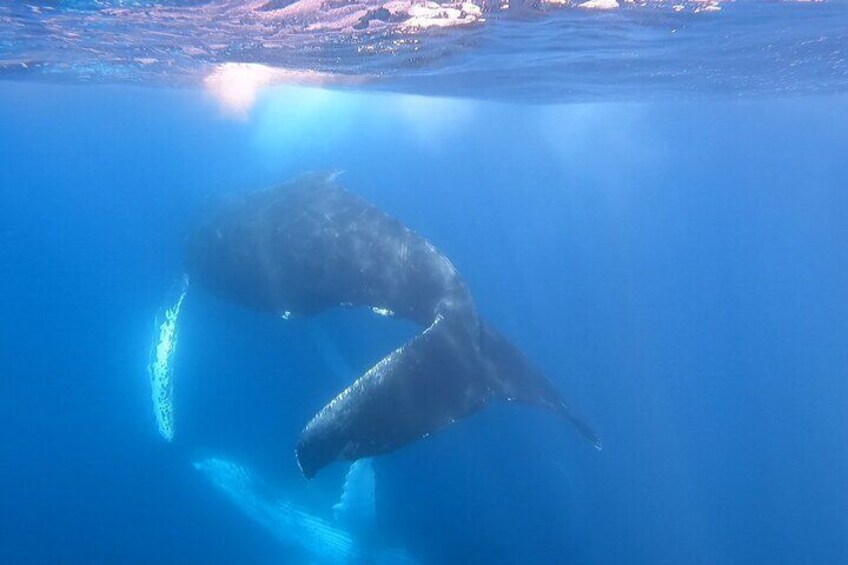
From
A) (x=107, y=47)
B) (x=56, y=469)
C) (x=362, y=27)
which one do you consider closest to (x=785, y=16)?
(x=362, y=27)

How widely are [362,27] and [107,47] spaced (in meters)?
8.96

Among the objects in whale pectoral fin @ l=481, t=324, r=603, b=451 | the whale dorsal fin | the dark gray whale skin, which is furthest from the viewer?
the whale dorsal fin

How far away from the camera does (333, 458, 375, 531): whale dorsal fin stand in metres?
15.1

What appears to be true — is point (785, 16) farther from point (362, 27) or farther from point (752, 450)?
point (752, 450)

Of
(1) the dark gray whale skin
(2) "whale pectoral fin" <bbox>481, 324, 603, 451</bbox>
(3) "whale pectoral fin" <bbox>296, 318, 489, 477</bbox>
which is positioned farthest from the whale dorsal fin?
(3) "whale pectoral fin" <bbox>296, 318, 489, 477</bbox>

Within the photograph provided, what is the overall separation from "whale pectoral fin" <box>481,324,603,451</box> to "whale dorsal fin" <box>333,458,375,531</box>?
30.9 ft

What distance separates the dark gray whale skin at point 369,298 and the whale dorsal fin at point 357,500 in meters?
6.28

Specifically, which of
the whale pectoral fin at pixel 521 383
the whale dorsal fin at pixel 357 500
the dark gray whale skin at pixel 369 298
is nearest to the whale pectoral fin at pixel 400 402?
the dark gray whale skin at pixel 369 298

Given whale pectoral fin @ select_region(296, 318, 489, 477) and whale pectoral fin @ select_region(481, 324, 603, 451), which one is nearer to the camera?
whale pectoral fin @ select_region(296, 318, 489, 477)

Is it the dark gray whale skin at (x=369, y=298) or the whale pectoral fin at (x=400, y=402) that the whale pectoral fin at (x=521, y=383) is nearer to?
the dark gray whale skin at (x=369, y=298)

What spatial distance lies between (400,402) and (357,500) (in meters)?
10.5

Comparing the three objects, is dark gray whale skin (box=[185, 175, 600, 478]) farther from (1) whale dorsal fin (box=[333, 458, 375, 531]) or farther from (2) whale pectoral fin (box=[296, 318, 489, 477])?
(1) whale dorsal fin (box=[333, 458, 375, 531])

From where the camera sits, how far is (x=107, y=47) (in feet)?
60.0

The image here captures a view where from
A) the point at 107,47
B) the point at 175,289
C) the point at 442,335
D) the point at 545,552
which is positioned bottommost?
the point at 545,552
